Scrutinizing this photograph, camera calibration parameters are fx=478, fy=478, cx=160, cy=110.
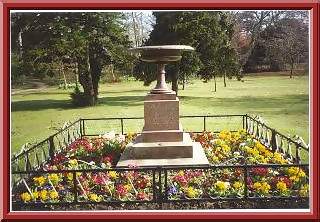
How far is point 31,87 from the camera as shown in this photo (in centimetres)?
695

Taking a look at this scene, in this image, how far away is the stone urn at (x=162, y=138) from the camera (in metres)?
7.47

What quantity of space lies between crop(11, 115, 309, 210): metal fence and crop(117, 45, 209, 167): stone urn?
184 millimetres

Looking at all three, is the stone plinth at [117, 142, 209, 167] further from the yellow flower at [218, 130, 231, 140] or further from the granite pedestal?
the yellow flower at [218, 130, 231, 140]

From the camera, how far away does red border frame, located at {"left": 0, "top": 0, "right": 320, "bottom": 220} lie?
6320mm

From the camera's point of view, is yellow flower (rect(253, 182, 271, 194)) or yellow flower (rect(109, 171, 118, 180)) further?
yellow flower (rect(109, 171, 118, 180))

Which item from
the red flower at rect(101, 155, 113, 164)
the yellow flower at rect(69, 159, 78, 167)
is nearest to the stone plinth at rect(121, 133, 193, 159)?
the red flower at rect(101, 155, 113, 164)

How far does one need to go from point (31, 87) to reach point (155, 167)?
2.14 m

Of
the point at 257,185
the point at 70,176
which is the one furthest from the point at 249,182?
the point at 70,176

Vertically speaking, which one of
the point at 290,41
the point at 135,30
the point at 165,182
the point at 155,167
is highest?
the point at 135,30

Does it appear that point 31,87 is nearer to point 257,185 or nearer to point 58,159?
point 58,159

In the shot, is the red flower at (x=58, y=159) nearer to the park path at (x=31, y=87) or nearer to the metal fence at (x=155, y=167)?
the metal fence at (x=155, y=167)

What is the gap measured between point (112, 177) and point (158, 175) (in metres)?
0.67

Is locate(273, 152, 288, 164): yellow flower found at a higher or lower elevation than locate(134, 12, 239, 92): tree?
lower
